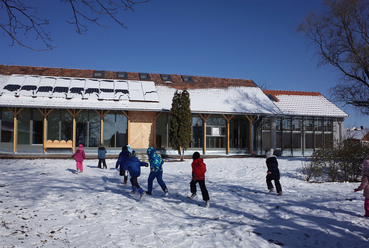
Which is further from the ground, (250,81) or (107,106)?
(250,81)

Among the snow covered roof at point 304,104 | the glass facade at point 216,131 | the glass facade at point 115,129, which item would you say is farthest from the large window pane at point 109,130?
the snow covered roof at point 304,104

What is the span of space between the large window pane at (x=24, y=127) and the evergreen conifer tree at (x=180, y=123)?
913 cm

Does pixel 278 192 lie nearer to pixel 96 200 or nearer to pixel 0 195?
pixel 96 200

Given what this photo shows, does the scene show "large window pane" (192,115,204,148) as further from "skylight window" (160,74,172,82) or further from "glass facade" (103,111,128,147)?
"glass facade" (103,111,128,147)

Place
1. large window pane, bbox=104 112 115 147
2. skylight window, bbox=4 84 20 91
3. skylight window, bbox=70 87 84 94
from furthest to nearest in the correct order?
1. large window pane, bbox=104 112 115 147
2. skylight window, bbox=70 87 84 94
3. skylight window, bbox=4 84 20 91

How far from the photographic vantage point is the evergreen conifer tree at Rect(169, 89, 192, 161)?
17.7 m

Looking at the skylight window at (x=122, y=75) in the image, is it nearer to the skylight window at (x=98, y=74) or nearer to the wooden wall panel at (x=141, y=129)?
the skylight window at (x=98, y=74)

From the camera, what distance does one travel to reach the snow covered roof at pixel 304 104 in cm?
2272

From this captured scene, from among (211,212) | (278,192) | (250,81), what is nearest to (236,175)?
(278,192)

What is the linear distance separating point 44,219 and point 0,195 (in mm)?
2706

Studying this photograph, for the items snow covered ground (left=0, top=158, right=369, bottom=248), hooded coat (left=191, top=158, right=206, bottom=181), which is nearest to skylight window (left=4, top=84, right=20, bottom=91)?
snow covered ground (left=0, top=158, right=369, bottom=248)

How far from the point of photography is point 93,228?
5516mm

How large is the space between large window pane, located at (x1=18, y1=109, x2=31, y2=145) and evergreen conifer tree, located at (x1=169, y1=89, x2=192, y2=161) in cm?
913

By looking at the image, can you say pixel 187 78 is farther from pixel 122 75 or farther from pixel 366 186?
pixel 366 186
